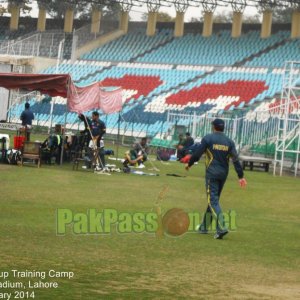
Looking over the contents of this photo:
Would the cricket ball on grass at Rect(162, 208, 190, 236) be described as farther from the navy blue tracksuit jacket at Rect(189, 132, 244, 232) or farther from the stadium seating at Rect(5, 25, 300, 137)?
the stadium seating at Rect(5, 25, 300, 137)

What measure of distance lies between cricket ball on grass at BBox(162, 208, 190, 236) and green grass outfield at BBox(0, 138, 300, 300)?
14cm

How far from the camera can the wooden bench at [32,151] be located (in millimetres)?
28736

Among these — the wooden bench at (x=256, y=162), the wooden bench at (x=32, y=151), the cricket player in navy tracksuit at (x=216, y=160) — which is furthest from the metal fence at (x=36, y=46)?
the cricket player in navy tracksuit at (x=216, y=160)

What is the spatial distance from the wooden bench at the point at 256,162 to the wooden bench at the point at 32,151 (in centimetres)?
942

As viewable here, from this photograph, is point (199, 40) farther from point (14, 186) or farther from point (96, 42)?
point (14, 186)

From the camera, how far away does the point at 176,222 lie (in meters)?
14.3

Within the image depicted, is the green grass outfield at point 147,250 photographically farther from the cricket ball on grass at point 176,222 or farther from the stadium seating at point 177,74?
the stadium seating at point 177,74

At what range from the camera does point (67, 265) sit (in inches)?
451

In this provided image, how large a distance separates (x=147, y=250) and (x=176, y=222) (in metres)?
1.23

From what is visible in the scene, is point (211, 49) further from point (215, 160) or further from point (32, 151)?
point (215, 160)

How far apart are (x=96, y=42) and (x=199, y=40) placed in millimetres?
7579

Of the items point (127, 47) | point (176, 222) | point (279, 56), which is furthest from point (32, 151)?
point (127, 47)

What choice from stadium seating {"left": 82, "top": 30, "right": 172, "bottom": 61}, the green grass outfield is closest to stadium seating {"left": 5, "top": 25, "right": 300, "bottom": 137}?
stadium seating {"left": 82, "top": 30, "right": 172, "bottom": 61}

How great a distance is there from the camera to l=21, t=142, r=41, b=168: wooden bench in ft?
94.3
